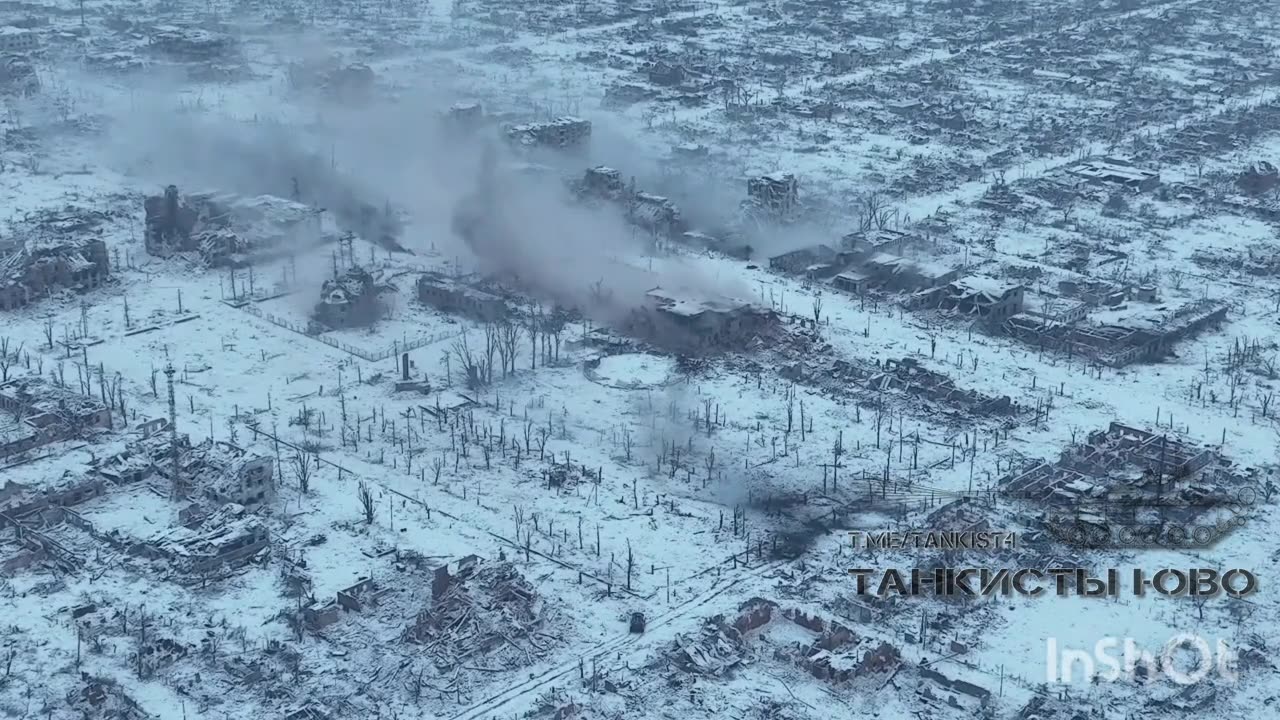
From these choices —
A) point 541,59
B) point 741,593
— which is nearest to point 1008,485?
point 741,593

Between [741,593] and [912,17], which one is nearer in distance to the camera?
[741,593]

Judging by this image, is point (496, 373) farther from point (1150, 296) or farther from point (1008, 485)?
point (1150, 296)

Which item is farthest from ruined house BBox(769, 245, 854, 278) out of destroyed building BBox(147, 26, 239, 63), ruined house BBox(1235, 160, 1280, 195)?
destroyed building BBox(147, 26, 239, 63)

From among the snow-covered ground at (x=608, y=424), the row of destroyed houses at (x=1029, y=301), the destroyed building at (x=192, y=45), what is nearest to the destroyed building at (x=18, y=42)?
the destroyed building at (x=192, y=45)

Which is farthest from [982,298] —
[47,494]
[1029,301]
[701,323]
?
[47,494]

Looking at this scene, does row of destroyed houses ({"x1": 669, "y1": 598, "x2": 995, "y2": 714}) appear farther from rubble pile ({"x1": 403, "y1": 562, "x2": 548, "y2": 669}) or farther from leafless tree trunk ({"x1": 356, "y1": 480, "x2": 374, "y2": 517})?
leafless tree trunk ({"x1": 356, "y1": 480, "x2": 374, "y2": 517})

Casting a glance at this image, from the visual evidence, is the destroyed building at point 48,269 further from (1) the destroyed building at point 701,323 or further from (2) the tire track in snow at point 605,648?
(2) the tire track in snow at point 605,648
